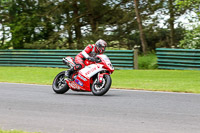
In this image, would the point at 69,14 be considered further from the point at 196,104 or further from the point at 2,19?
the point at 196,104

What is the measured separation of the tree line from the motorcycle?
46.2 feet

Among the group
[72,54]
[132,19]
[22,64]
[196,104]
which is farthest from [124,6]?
[196,104]

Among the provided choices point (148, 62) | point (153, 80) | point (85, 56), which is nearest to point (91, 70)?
point (85, 56)

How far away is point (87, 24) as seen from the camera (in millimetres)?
27625

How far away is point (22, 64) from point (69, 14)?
17.8ft

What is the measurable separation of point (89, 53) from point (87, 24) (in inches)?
696

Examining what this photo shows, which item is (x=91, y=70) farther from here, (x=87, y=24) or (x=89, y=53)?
(x=87, y=24)

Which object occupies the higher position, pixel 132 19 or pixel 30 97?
pixel 132 19

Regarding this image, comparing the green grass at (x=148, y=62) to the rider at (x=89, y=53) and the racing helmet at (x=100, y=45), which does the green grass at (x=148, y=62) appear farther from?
the racing helmet at (x=100, y=45)

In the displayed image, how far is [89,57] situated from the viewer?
32.4ft

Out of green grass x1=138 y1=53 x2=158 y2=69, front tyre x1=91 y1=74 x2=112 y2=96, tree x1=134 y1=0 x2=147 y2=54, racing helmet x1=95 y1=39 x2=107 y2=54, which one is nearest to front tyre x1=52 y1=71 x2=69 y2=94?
front tyre x1=91 y1=74 x2=112 y2=96

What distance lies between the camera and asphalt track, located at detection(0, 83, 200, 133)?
597cm

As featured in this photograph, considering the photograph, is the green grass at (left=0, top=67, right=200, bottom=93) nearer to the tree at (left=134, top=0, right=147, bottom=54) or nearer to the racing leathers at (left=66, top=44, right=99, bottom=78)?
the racing leathers at (left=66, top=44, right=99, bottom=78)

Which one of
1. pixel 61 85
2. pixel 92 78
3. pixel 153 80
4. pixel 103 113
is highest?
pixel 92 78
